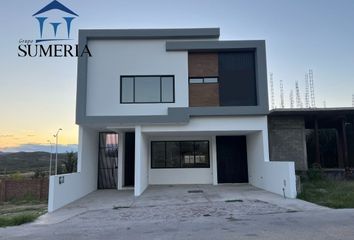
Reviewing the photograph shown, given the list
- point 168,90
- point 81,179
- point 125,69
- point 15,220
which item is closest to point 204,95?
point 168,90

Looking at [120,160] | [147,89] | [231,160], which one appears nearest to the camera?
[147,89]

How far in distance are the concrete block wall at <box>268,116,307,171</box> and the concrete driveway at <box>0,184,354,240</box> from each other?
5438 mm

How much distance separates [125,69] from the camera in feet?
56.9

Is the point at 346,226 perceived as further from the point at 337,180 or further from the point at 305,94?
the point at 305,94

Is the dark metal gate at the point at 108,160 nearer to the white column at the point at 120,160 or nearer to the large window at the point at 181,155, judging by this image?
the white column at the point at 120,160

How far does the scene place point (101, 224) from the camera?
30.9ft

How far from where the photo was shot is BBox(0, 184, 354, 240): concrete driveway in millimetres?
7715

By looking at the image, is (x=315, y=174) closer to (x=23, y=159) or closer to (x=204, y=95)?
(x=204, y=95)

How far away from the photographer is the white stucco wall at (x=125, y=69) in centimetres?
1706

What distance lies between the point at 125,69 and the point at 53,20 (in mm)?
4249

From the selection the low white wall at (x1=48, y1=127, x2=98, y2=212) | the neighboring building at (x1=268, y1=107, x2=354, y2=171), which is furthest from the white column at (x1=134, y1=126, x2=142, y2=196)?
the neighboring building at (x1=268, y1=107, x2=354, y2=171)

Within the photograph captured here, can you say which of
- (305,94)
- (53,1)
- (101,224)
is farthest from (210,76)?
(305,94)

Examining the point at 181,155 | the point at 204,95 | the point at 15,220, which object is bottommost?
the point at 15,220

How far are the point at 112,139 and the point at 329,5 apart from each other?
547 inches
